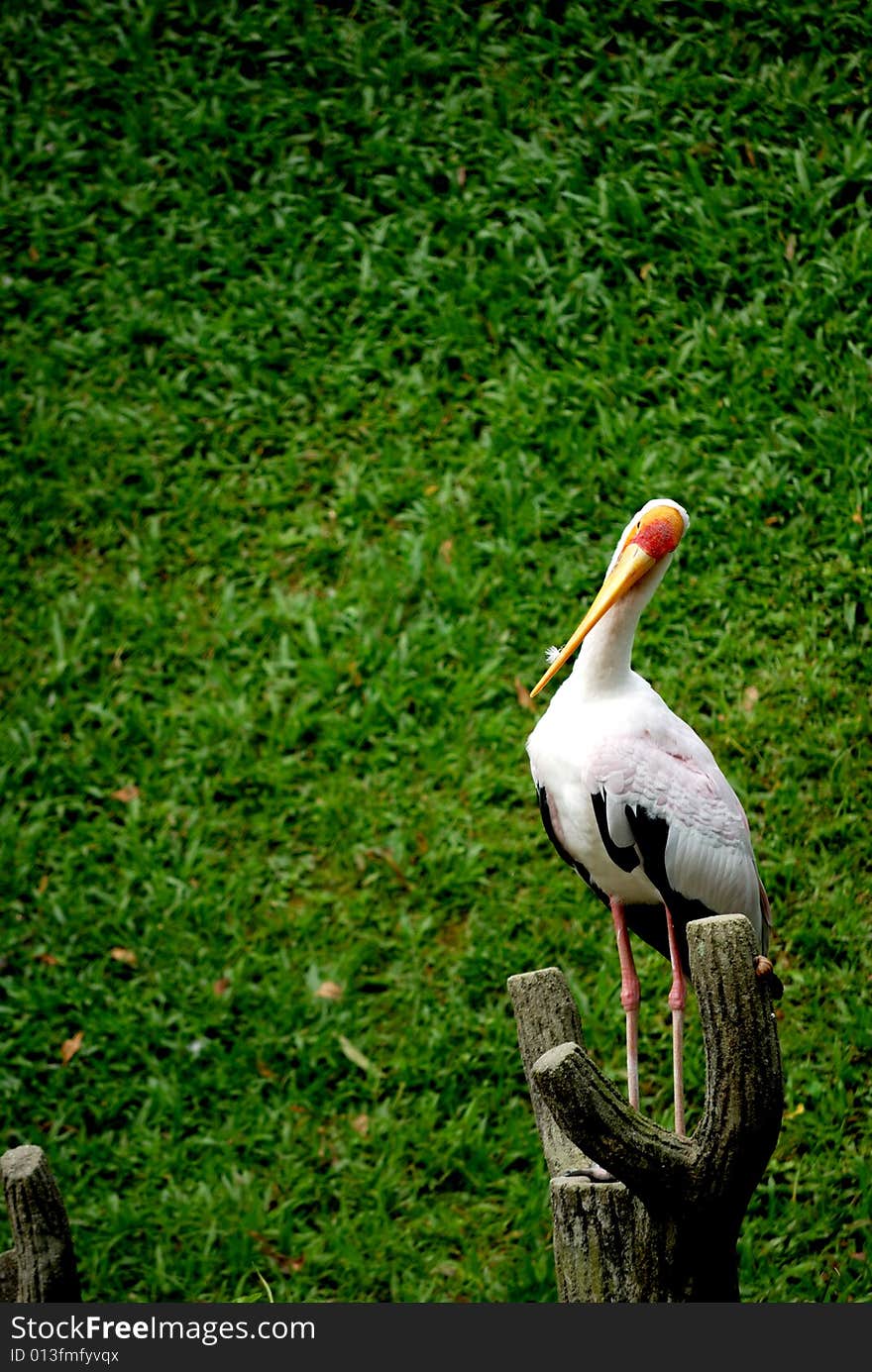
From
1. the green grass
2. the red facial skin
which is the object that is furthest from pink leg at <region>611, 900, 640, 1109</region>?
the green grass

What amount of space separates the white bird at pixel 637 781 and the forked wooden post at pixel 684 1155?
24 centimetres

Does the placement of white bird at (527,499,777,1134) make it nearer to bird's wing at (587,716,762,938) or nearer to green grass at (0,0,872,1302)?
bird's wing at (587,716,762,938)

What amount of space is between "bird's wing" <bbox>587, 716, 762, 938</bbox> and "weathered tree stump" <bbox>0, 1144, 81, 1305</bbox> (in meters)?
0.99

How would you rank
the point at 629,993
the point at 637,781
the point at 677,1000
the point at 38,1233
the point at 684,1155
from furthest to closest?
the point at 629,993 → the point at 677,1000 → the point at 637,781 → the point at 38,1233 → the point at 684,1155

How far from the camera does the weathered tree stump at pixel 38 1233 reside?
2008 millimetres

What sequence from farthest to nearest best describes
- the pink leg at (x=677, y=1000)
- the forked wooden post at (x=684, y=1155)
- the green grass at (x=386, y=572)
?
the green grass at (x=386, y=572) → the pink leg at (x=677, y=1000) → the forked wooden post at (x=684, y=1155)

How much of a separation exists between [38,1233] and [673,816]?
1135 mm

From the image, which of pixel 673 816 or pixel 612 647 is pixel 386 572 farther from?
pixel 673 816

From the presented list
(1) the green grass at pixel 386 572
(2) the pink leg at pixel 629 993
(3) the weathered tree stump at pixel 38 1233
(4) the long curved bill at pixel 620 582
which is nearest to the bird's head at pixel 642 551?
(4) the long curved bill at pixel 620 582

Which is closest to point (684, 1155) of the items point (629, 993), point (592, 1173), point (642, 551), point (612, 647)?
point (592, 1173)

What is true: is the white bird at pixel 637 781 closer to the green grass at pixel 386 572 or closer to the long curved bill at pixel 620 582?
the long curved bill at pixel 620 582

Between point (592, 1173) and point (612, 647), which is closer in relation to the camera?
point (592, 1173)

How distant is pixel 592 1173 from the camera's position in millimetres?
2068

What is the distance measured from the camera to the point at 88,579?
4.65 m
